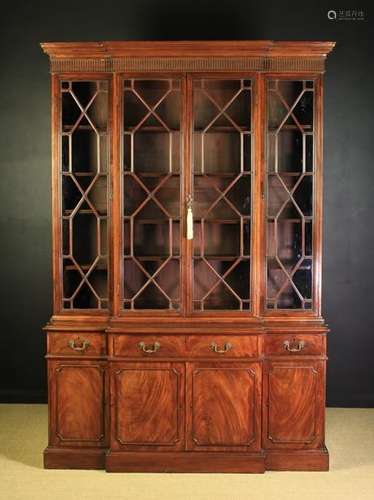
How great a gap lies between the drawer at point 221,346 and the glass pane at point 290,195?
272 mm

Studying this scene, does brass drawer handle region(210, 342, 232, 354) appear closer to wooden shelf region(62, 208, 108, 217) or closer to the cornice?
wooden shelf region(62, 208, 108, 217)

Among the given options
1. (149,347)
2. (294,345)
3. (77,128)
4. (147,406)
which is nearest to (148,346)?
(149,347)

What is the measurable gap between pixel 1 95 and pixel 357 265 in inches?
119

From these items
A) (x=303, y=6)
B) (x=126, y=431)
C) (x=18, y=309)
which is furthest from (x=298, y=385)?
(x=303, y=6)

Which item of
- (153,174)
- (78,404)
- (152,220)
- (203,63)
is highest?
(203,63)

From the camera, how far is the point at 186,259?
13.1 ft

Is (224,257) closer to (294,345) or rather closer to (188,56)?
(294,345)

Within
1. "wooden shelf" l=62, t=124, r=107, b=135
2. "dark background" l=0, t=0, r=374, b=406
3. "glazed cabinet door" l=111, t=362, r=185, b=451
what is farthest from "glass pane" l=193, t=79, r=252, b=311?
"dark background" l=0, t=0, r=374, b=406

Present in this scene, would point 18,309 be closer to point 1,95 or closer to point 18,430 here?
point 18,430

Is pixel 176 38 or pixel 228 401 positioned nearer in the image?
pixel 228 401

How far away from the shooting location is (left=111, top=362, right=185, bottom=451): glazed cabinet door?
13.0 feet

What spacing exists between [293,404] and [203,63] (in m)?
2.05

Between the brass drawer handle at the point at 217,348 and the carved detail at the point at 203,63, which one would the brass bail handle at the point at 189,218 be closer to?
the brass drawer handle at the point at 217,348

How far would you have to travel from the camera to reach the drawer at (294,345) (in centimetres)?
401
